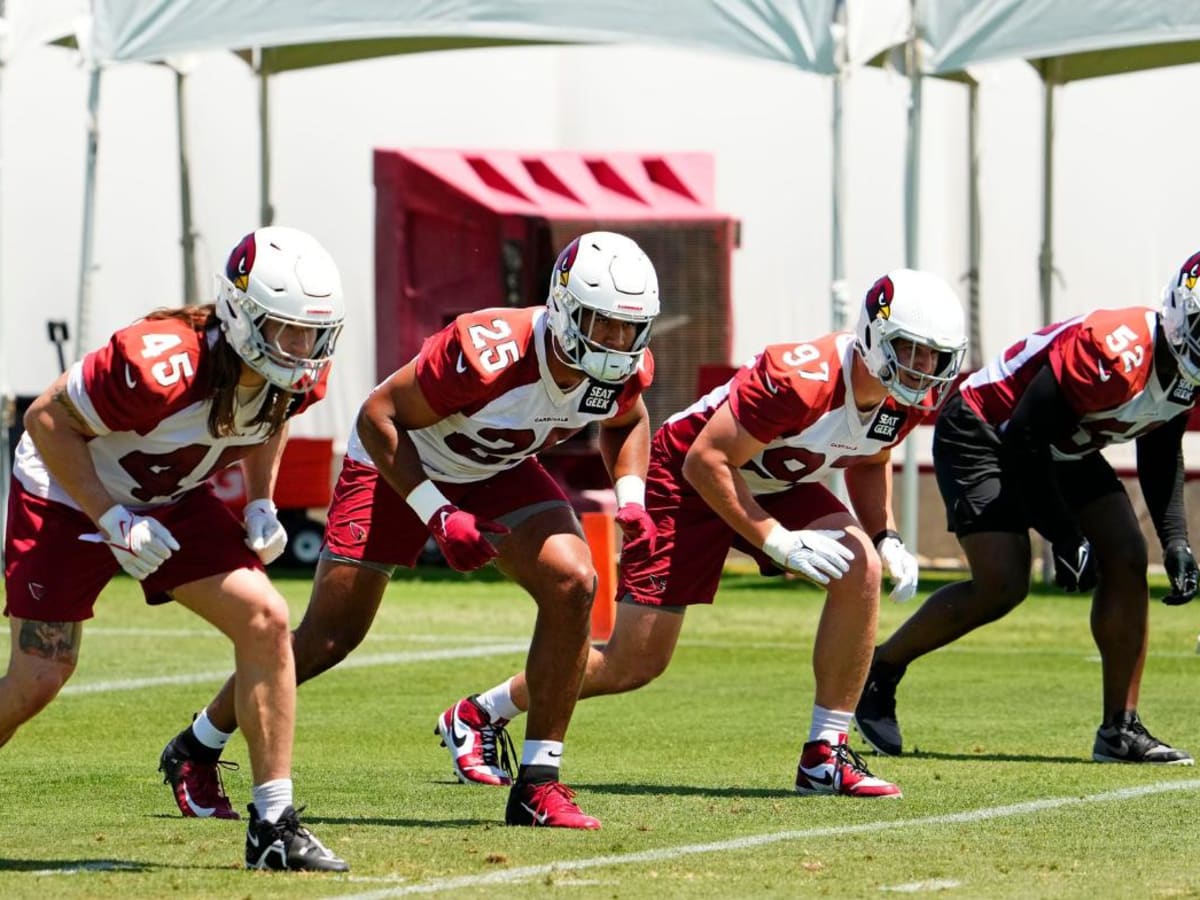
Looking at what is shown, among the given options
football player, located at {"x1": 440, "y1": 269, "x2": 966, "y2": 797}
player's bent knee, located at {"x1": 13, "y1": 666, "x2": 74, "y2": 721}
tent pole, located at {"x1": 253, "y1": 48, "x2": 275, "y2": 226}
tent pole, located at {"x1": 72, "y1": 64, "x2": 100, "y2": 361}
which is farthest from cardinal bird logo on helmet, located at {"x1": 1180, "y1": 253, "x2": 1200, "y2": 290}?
tent pole, located at {"x1": 253, "y1": 48, "x2": 275, "y2": 226}

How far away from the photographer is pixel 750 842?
23.3 ft

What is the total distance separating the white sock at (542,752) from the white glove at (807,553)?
3.60ft

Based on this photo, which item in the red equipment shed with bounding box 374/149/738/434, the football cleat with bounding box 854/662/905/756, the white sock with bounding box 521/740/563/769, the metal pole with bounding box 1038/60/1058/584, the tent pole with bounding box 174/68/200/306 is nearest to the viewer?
the white sock with bounding box 521/740/563/769

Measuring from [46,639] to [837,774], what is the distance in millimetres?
2806

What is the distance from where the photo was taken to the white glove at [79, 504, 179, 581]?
632 cm

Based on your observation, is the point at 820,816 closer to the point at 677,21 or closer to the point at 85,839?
the point at 85,839

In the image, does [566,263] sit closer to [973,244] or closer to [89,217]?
[89,217]

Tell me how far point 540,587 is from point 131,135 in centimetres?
1514

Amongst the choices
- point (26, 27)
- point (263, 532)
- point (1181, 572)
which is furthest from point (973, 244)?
point (263, 532)

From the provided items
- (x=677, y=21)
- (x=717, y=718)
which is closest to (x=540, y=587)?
(x=717, y=718)

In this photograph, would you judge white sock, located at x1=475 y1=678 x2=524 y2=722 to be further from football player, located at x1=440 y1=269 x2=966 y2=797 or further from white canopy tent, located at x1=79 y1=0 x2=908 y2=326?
white canopy tent, located at x1=79 y1=0 x2=908 y2=326

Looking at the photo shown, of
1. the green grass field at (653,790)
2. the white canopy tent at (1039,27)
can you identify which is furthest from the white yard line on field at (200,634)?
the white canopy tent at (1039,27)

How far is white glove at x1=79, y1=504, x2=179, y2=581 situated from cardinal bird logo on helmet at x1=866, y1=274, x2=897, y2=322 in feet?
8.80

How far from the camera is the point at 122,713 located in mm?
11031
